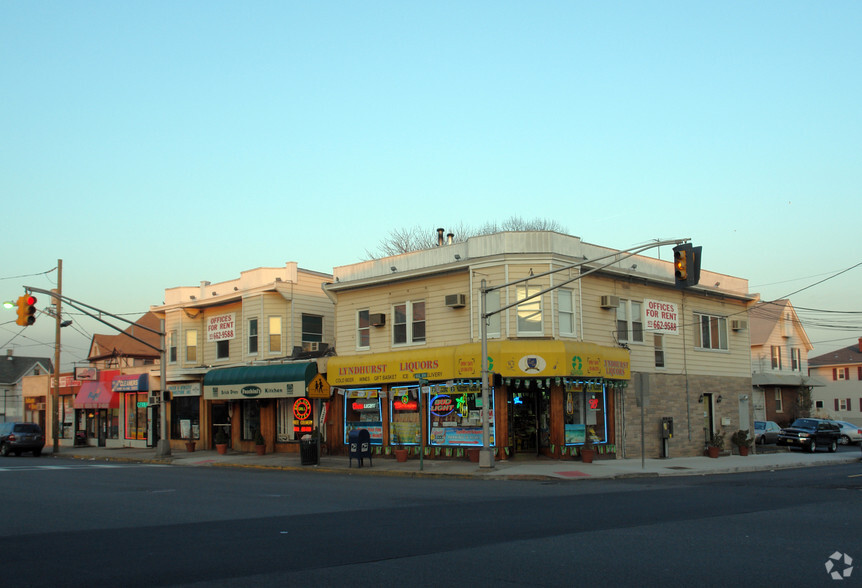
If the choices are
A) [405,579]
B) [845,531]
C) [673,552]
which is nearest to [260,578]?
[405,579]

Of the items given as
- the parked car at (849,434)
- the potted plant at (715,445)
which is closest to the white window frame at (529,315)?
the potted plant at (715,445)

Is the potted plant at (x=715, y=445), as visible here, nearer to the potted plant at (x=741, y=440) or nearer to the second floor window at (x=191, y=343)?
the potted plant at (x=741, y=440)

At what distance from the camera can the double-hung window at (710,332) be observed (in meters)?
34.9

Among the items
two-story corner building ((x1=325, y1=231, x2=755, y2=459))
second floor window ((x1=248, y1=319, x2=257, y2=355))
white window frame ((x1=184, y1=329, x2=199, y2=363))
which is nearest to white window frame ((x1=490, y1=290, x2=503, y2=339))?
two-story corner building ((x1=325, y1=231, x2=755, y2=459))

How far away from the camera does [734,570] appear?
872 centimetres

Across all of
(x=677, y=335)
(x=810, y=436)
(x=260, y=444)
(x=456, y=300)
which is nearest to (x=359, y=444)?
(x=456, y=300)

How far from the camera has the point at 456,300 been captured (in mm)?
29078

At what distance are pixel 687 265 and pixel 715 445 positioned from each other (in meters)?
17.8

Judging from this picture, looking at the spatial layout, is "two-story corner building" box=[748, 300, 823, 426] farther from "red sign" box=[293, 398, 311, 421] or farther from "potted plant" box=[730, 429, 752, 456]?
"red sign" box=[293, 398, 311, 421]

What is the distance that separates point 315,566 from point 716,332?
30536 mm

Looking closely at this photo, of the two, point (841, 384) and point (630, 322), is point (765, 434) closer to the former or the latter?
point (630, 322)

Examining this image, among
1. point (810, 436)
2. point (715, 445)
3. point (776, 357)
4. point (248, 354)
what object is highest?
point (248, 354)

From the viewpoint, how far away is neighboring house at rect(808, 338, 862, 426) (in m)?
71.1

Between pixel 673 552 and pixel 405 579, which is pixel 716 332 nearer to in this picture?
pixel 673 552
